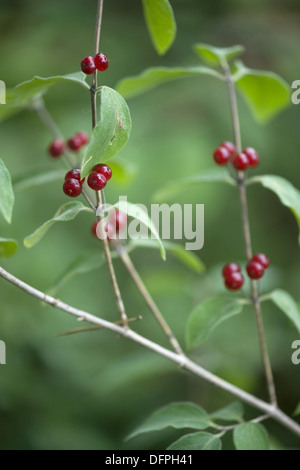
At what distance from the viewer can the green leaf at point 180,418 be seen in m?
0.81

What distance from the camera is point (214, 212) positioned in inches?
71.1

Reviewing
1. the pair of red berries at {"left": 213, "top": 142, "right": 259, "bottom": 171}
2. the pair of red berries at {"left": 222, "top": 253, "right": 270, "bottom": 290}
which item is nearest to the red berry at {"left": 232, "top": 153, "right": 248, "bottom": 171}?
the pair of red berries at {"left": 213, "top": 142, "right": 259, "bottom": 171}

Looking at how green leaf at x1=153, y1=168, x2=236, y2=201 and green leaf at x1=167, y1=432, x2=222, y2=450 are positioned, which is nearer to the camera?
green leaf at x1=167, y1=432, x2=222, y2=450

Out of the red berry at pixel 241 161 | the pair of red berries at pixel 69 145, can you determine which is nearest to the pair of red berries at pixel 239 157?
the red berry at pixel 241 161

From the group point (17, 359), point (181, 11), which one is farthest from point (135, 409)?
point (181, 11)

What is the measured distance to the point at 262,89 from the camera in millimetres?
993

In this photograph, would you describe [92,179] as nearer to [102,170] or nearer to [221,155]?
[102,170]

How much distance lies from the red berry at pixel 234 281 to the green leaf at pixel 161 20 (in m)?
0.39

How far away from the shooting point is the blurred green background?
4.60 feet

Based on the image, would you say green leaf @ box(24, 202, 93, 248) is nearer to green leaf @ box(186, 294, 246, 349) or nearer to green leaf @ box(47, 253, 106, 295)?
green leaf @ box(47, 253, 106, 295)

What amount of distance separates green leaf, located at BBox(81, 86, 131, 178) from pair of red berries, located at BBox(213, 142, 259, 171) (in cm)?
30

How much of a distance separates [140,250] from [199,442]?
3.93 ft
